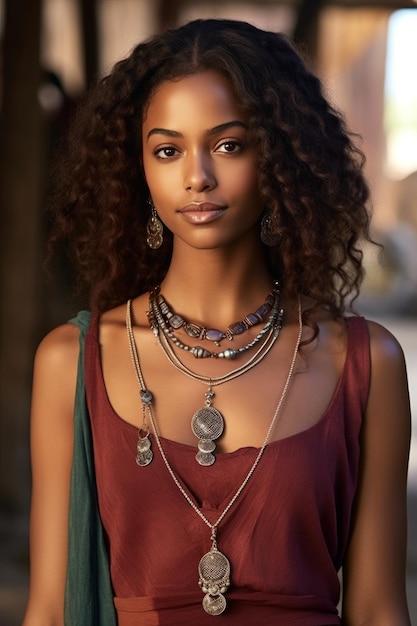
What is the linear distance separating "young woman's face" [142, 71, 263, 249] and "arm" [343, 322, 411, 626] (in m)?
0.41

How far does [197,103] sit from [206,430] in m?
0.58

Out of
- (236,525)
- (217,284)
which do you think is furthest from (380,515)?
(217,284)

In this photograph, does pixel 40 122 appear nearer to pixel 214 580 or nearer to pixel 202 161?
pixel 202 161

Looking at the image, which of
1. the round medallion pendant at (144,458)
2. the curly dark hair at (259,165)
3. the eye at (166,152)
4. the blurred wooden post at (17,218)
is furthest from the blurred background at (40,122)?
the round medallion pendant at (144,458)

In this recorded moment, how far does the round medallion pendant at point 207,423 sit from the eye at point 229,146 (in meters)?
0.46

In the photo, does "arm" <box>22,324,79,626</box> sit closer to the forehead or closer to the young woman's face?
the young woman's face

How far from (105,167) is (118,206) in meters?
0.08

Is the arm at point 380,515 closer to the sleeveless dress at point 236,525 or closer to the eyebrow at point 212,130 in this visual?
the sleeveless dress at point 236,525

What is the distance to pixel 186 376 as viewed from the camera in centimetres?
237

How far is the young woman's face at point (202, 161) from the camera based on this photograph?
222 cm

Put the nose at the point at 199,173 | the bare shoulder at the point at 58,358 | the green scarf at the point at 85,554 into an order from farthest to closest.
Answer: the bare shoulder at the point at 58,358, the green scarf at the point at 85,554, the nose at the point at 199,173

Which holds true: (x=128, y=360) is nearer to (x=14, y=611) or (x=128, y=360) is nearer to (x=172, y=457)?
(x=172, y=457)

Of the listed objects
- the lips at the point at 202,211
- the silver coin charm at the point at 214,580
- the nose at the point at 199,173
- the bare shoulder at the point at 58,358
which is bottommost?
the silver coin charm at the point at 214,580

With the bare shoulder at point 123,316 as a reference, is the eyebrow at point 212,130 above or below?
above
